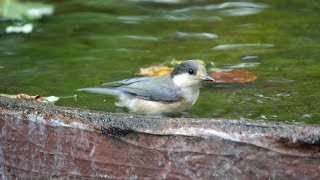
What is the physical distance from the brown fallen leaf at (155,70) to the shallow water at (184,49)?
65 mm

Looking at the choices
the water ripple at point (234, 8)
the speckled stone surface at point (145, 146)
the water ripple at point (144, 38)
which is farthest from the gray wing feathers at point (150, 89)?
the water ripple at point (234, 8)

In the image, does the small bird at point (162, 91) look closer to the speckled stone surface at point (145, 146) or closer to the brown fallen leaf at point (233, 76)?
the brown fallen leaf at point (233, 76)

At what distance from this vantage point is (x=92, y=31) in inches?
251

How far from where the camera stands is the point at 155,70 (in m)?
5.23

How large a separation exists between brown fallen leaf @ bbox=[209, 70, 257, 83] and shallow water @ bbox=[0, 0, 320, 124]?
6 centimetres

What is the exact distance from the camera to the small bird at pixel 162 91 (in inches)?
178

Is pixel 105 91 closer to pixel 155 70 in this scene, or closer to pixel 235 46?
pixel 155 70

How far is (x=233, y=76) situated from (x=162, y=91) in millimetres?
567

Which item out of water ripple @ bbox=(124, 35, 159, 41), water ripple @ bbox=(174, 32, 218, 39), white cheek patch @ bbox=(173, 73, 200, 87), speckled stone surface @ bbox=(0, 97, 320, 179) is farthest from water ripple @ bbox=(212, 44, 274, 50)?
speckled stone surface @ bbox=(0, 97, 320, 179)

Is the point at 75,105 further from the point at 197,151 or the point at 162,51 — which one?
the point at 162,51

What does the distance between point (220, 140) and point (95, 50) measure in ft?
7.84

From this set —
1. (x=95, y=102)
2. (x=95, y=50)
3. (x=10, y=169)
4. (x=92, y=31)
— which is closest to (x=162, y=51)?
(x=95, y=50)

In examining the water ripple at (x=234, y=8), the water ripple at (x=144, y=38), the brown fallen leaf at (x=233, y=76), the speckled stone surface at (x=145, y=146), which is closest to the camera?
the speckled stone surface at (x=145, y=146)

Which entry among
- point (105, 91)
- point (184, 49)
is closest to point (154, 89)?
point (105, 91)
